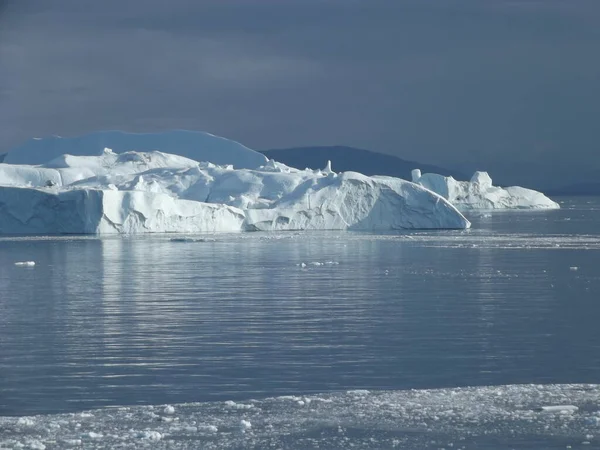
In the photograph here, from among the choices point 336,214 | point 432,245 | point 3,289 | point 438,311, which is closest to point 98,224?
point 336,214

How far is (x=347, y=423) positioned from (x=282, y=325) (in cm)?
563

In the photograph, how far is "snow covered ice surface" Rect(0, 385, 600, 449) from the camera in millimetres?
6977

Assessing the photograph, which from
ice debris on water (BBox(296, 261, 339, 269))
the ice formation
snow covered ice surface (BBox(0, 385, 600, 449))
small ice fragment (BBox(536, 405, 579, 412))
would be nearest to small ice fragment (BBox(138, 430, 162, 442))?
snow covered ice surface (BBox(0, 385, 600, 449))

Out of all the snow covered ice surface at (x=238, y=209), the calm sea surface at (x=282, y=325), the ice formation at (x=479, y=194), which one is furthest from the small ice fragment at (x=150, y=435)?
the ice formation at (x=479, y=194)

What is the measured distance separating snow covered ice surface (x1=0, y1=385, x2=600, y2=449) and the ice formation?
59.7m

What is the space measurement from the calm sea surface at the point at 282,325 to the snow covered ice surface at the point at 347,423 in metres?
0.58

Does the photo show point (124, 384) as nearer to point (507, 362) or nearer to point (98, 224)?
point (507, 362)

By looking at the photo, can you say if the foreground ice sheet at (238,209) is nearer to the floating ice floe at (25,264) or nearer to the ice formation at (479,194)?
the floating ice floe at (25,264)

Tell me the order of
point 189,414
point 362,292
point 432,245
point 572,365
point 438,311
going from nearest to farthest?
point 189,414 → point 572,365 → point 438,311 → point 362,292 → point 432,245

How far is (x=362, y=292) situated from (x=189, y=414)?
32.2 ft

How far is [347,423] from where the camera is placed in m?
7.53

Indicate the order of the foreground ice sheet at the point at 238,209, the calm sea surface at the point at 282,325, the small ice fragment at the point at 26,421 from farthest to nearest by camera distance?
1. the foreground ice sheet at the point at 238,209
2. the calm sea surface at the point at 282,325
3. the small ice fragment at the point at 26,421

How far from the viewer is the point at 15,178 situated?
49.0 m

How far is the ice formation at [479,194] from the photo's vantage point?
7356 centimetres
